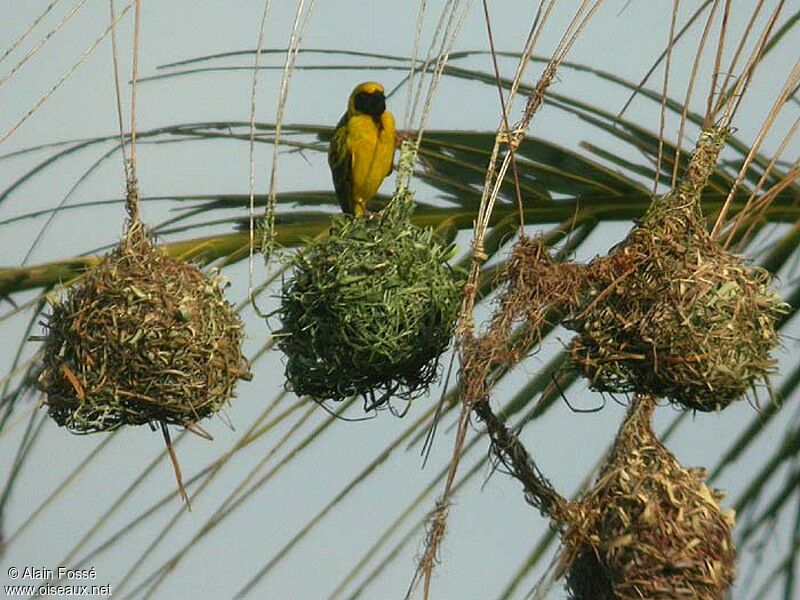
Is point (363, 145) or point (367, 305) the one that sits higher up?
point (363, 145)

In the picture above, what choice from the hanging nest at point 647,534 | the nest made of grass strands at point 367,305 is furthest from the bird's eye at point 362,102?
the hanging nest at point 647,534

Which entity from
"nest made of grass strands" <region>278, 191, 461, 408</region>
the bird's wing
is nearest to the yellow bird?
the bird's wing

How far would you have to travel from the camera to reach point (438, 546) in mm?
3506

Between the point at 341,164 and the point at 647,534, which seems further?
the point at 341,164

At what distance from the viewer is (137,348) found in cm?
384

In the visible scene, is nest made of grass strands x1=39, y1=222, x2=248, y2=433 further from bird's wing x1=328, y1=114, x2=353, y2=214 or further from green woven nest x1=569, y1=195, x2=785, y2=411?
bird's wing x1=328, y1=114, x2=353, y2=214

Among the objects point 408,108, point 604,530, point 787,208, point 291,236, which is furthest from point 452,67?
point 604,530

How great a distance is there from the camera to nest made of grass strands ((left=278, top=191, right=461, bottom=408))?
3.86m

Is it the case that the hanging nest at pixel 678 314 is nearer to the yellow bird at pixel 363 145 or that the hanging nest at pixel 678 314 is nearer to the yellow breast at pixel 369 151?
the yellow bird at pixel 363 145

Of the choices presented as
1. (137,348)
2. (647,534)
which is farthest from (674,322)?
(137,348)

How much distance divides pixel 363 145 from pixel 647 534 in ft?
7.66

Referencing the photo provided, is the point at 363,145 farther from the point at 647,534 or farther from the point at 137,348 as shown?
the point at 647,534

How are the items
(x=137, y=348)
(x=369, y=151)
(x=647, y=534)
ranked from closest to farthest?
1. (x=647, y=534)
2. (x=137, y=348)
3. (x=369, y=151)

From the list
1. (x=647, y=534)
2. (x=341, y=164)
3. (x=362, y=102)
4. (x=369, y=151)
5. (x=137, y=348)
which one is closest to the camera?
(x=647, y=534)
